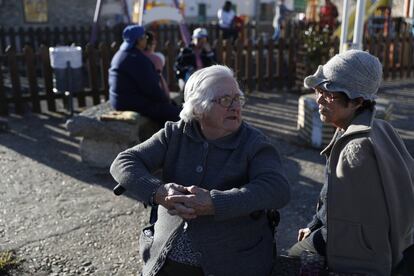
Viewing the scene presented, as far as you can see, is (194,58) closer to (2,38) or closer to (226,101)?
(226,101)

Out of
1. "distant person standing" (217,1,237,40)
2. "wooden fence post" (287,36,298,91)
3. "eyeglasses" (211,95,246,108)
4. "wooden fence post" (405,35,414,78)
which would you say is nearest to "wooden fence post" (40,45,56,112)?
"wooden fence post" (287,36,298,91)

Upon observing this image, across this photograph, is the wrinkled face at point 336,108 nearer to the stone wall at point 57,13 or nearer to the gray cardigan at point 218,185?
the gray cardigan at point 218,185

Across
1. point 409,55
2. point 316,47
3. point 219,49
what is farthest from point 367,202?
point 409,55

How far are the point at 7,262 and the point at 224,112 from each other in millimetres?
2041

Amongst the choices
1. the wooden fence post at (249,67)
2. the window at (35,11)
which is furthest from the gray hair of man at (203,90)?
the window at (35,11)

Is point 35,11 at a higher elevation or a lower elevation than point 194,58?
higher

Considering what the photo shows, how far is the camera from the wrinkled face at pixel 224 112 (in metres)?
2.25

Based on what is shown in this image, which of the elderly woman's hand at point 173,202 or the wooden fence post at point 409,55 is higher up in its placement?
the elderly woman's hand at point 173,202

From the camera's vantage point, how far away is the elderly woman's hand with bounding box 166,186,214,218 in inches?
80.5

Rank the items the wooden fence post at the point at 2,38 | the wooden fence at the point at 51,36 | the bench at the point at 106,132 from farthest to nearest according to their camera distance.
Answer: the wooden fence at the point at 51,36 → the wooden fence post at the point at 2,38 → the bench at the point at 106,132

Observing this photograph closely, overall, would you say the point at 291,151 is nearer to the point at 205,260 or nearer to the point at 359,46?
the point at 359,46

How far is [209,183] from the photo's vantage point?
2.24 metres

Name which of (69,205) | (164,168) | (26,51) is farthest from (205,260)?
(26,51)

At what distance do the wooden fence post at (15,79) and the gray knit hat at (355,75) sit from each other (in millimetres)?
6586
